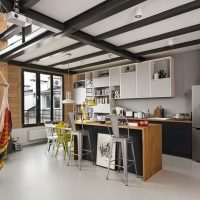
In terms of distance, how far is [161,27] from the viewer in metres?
3.71

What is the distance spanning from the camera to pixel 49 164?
446cm

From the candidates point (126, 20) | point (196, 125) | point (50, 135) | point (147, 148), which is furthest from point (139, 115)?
point (126, 20)

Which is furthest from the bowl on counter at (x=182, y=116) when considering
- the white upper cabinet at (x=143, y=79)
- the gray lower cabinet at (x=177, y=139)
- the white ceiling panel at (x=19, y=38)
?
the white ceiling panel at (x=19, y=38)

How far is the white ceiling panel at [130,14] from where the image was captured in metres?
2.87

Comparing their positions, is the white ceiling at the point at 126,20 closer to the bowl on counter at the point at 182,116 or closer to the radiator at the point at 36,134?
the bowl on counter at the point at 182,116

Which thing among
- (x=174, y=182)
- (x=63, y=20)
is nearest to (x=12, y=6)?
(x=63, y=20)

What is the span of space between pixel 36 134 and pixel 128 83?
3.71 m

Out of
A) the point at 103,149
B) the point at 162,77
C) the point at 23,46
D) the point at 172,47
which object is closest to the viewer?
the point at 103,149

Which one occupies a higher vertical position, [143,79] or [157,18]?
[157,18]

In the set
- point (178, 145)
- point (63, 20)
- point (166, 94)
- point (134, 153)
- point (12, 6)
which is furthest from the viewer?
point (166, 94)

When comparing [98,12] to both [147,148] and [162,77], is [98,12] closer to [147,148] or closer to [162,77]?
[147,148]

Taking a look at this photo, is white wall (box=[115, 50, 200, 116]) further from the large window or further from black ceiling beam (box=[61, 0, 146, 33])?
the large window

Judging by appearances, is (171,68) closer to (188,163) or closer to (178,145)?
(178,145)

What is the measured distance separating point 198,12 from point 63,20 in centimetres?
233
